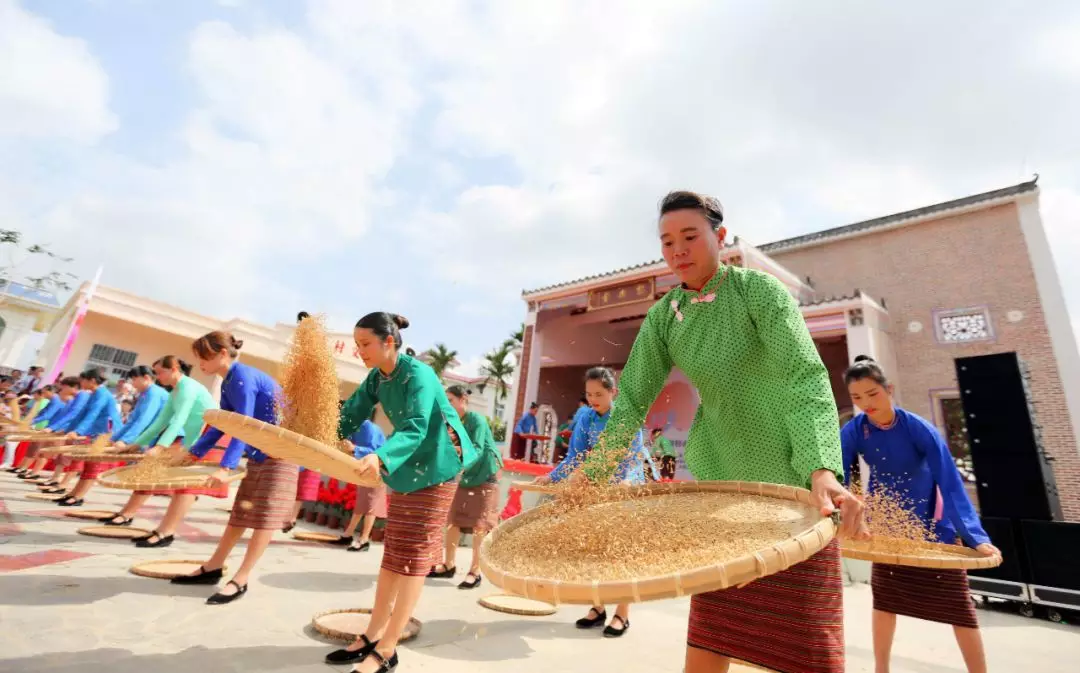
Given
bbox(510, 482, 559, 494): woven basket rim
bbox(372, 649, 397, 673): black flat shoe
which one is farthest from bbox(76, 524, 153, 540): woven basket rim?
bbox(510, 482, 559, 494): woven basket rim

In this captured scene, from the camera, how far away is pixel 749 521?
121 centimetres

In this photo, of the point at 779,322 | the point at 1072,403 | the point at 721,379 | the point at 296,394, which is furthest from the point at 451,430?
the point at 1072,403

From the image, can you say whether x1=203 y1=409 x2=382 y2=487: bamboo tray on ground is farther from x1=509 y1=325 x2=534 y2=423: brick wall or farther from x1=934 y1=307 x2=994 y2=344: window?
x1=934 y1=307 x2=994 y2=344: window

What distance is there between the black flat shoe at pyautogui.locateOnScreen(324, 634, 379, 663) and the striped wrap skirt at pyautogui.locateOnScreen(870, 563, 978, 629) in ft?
8.48

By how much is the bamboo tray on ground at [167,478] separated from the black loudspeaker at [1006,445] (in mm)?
7748

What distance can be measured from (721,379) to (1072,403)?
481 inches

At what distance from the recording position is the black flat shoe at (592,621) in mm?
3375

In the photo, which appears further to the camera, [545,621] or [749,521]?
[545,621]

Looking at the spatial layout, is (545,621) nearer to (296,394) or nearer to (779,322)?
(296,394)

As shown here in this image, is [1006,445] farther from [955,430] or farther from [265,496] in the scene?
[265,496]

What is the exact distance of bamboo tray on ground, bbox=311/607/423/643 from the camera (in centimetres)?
262

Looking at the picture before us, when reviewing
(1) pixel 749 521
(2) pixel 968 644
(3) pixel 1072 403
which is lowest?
(2) pixel 968 644

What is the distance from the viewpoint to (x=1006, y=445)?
587cm

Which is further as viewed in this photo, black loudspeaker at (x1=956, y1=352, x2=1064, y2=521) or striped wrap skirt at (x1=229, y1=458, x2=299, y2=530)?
black loudspeaker at (x1=956, y1=352, x2=1064, y2=521)
